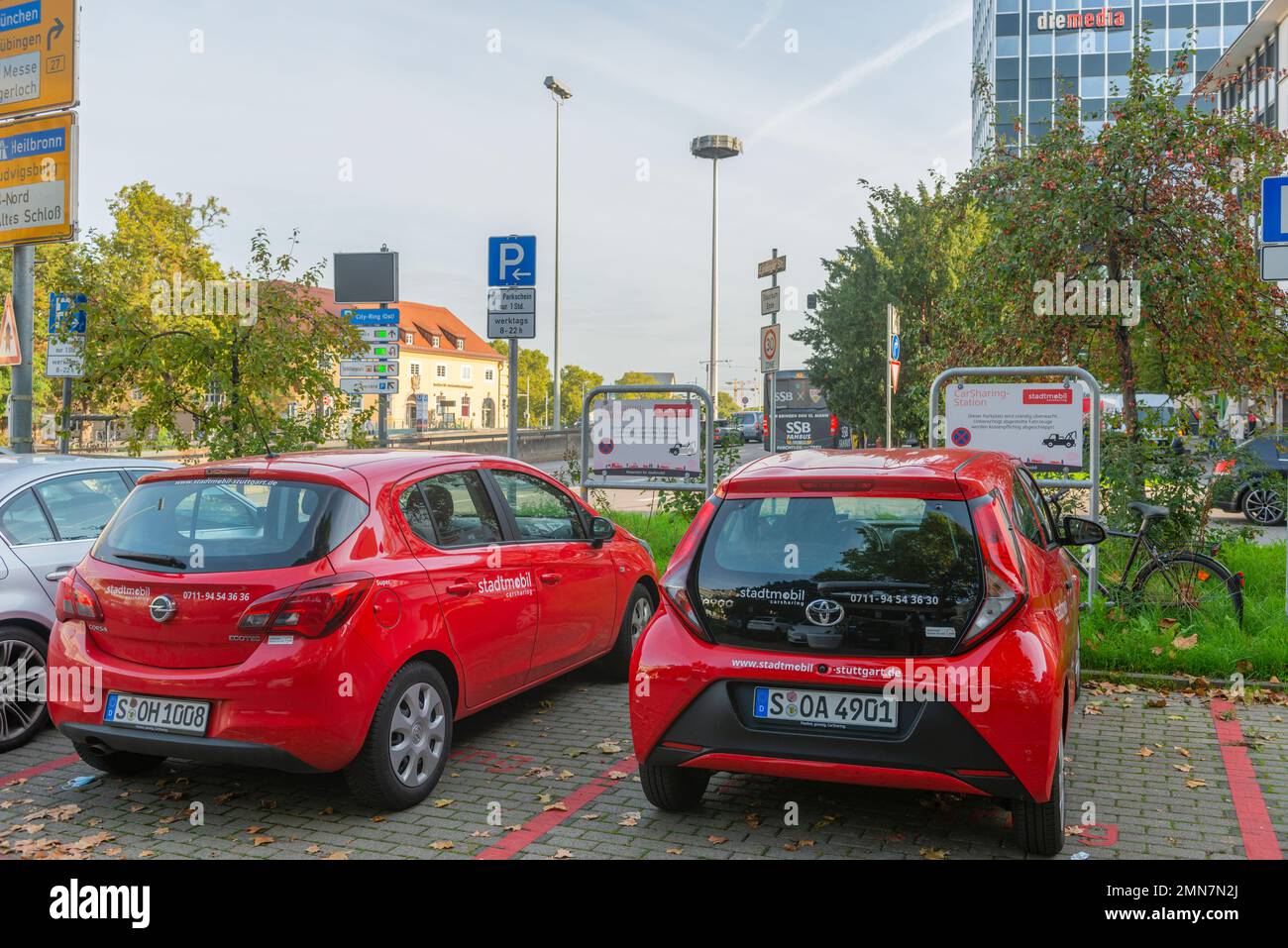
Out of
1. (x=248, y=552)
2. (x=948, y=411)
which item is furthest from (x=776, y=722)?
(x=948, y=411)

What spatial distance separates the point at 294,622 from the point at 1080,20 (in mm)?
83165

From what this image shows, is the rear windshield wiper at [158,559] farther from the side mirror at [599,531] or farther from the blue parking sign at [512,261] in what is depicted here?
the blue parking sign at [512,261]

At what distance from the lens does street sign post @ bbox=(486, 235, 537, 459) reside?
10984 millimetres

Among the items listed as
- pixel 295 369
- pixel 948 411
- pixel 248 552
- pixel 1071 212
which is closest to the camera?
pixel 248 552

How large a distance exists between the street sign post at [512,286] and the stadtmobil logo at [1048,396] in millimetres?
4538

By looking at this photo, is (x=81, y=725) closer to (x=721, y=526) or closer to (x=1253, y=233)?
(x=721, y=526)

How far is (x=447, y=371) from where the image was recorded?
11462 centimetres

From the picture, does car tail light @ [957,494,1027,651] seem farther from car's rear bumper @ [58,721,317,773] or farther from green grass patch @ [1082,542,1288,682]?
green grass patch @ [1082,542,1288,682]

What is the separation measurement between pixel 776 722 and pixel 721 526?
86 cm

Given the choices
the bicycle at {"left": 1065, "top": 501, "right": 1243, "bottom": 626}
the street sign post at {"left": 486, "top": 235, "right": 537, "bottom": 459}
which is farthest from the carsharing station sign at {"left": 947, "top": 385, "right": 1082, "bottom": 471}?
the street sign post at {"left": 486, "top": 235, "right": 537, "bottom": 459}

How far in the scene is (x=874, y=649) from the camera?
4457 millimetres

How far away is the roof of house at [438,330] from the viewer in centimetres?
11131

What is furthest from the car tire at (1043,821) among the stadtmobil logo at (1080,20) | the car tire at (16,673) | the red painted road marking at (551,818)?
the stadtmobil logo at (1080,20)

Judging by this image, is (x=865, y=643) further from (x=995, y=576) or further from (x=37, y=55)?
(x=37, y=55)
